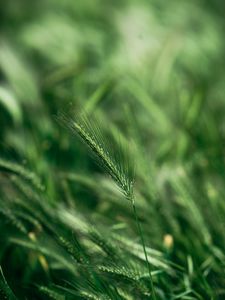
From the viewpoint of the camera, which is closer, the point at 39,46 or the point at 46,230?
the point at 46,230

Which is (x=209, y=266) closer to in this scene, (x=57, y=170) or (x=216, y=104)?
(x=57, y=170)

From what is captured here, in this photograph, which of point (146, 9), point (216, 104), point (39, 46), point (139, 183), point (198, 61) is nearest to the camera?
point (139, 183)

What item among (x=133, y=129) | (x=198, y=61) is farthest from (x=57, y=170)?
(x=198, y=61)

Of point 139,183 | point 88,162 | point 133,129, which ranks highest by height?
point 133,129

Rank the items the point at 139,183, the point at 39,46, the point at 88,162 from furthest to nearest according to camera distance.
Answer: the point at 39,46
the point at 88,162
the point at 139,183

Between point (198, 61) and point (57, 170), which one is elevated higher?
point (198, 61)

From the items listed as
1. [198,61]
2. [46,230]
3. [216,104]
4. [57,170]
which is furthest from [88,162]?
[198,61]

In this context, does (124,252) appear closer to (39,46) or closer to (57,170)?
(57,170)
